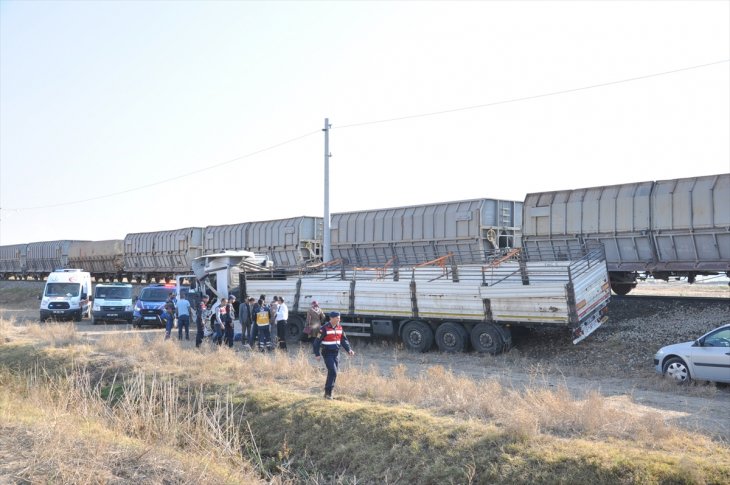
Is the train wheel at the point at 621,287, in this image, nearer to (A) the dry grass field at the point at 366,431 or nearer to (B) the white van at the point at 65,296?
(A) the dry grass field at the point at 366,431

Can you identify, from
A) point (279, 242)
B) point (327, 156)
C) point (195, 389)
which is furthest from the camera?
point (279, 242)

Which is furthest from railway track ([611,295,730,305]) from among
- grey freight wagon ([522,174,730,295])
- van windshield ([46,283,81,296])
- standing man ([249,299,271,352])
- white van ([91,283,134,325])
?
van windshield ([46,283,81,296])

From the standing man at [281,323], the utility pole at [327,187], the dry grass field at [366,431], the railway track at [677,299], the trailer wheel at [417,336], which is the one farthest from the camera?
the utility pole at [327,187]

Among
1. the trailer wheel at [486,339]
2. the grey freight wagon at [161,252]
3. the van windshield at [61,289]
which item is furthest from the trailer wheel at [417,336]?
the grey freight wagon at [161,252]

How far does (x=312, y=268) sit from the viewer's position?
2186 cm

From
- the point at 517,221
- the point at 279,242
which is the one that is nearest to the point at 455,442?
the point at 517,221

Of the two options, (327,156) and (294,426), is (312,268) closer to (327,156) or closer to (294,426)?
(327,156)

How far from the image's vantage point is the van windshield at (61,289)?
95.5 ft

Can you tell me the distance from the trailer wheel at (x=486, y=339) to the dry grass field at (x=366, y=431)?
1336 mm

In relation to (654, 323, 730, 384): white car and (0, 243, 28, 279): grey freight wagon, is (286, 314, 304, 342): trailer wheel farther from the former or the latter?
(0, 243, 28, 279): grey freight wagon

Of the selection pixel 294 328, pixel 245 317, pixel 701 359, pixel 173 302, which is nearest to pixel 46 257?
pixel 173 302

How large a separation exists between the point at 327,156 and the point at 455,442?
1646 cm

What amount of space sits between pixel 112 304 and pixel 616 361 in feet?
71.0

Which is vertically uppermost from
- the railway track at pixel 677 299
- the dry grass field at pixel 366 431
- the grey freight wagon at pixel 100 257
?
the grey freight wagon at pixel 100 257
